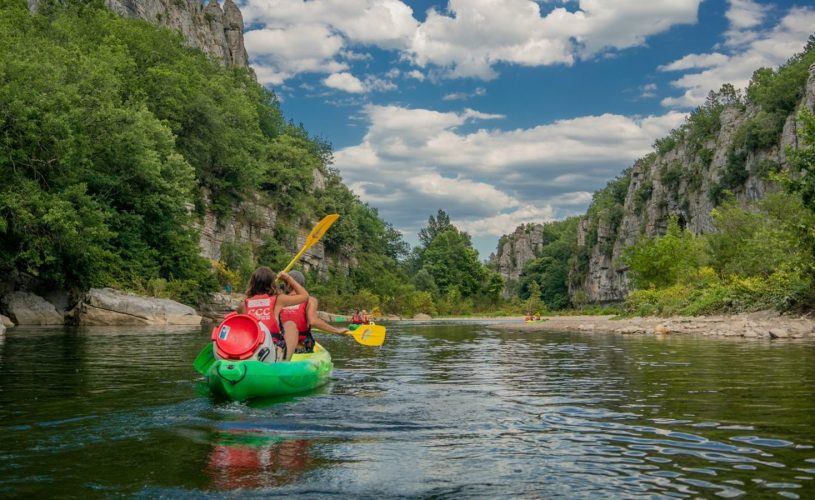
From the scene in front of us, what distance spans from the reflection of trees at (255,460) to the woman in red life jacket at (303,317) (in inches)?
139

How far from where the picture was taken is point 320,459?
15.4 feet

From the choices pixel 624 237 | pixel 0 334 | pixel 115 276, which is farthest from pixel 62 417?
pixel 624 237

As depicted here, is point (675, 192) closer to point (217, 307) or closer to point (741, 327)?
point (217, 307)

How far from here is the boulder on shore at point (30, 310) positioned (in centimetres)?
2402

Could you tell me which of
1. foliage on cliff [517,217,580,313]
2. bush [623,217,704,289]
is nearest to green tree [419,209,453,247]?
foliage on cliff [517,217,580,313]

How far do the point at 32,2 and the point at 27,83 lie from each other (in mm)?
Answer: 29741

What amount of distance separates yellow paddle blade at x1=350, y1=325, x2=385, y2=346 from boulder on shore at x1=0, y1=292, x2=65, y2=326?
17.6 meters

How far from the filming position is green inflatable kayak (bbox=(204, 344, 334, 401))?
7.24m

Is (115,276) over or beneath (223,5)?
beneath

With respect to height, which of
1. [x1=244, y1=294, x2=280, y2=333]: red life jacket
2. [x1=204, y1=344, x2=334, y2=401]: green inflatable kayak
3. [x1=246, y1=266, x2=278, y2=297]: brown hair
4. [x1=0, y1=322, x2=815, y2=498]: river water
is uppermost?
[x1=246, y1=266, x2=278, y2=297]: brown hair

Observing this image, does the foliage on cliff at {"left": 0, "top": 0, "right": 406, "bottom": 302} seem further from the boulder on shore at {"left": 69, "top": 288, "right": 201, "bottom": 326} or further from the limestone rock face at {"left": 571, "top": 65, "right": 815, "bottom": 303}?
the limestone rock face at {"left": 571, "top": 65, "right": 815, "bottom": 303}

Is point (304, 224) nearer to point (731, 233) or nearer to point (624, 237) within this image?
point (731, 233)

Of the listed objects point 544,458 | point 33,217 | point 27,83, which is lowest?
point 544,458

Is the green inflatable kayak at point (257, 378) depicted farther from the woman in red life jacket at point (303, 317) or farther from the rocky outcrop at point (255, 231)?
the rocky outcrop at point (255, 231)
